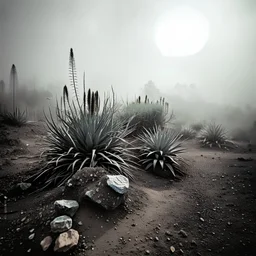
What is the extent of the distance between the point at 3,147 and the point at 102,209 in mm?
3898

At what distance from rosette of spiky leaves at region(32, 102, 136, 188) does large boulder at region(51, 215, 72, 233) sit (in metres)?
0.93

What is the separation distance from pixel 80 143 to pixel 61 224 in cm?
137

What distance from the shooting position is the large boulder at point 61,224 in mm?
1401

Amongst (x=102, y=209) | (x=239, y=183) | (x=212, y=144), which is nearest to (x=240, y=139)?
(x=212, y=144)

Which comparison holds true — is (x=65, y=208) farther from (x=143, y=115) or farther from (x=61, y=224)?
(x=143, y=115)

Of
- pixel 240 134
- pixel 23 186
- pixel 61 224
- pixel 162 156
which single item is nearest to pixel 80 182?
pixel 61 224

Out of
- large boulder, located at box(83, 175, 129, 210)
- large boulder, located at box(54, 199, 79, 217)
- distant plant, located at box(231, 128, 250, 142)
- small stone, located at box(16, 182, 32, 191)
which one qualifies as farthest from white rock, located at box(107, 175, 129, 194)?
distant plant, located at box(231, 128, 250, 142)

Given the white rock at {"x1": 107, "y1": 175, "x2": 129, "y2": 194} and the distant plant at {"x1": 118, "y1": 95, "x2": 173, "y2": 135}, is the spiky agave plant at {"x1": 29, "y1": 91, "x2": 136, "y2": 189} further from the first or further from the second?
the distant plant at {"x1": 118, "y1": 95, "x2": 173, "y2": 135}

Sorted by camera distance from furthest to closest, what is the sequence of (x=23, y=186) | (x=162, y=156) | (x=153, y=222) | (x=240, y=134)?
(x=240, y=134) < (x=162, y=156) < (x=23, y=186) < (x=153, y=222)

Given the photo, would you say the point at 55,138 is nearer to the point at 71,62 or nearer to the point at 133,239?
the point at 71,62

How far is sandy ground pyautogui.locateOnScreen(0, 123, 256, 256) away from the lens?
4.66ft

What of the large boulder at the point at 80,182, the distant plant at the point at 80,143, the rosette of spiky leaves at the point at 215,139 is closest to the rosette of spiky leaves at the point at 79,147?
the distant plant at the point at 80,143

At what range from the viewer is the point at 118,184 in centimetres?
186

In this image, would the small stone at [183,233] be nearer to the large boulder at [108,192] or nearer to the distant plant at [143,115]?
the large boulder at [108,192]
